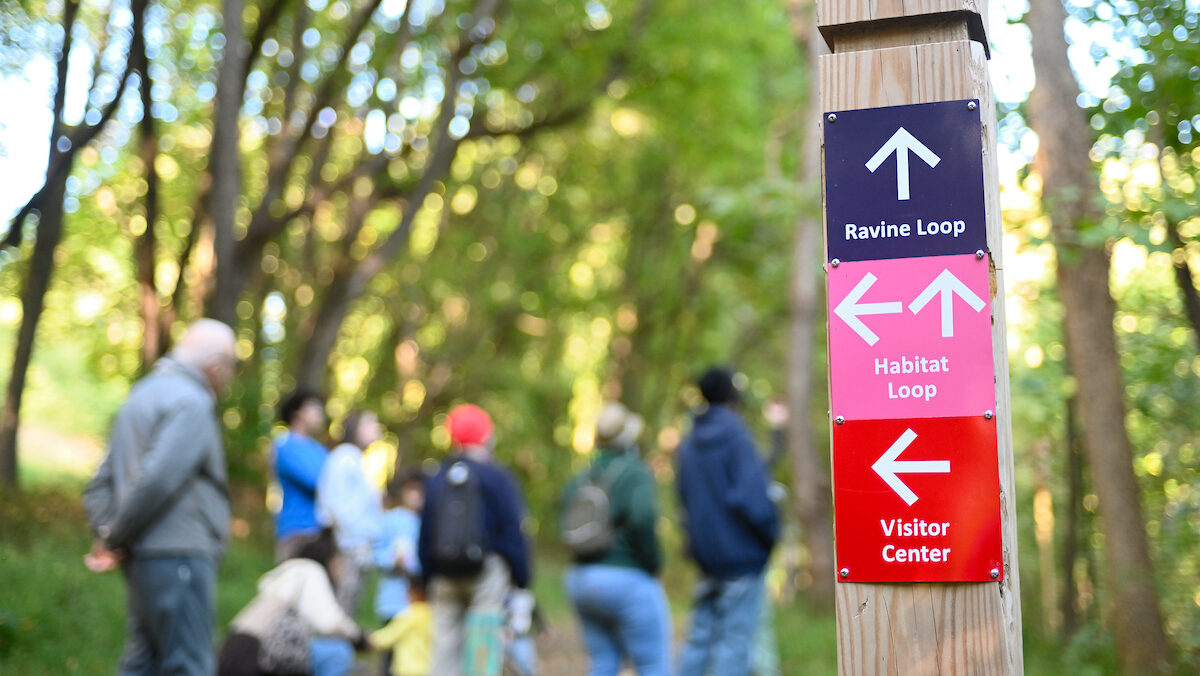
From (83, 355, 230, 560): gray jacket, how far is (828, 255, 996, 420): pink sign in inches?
150

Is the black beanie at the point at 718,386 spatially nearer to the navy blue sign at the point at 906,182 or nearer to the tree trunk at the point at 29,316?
the navy blue sign at the point at 906,182

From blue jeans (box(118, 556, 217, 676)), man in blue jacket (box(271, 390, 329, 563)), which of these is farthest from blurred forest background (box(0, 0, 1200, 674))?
blue jeans (box(118, 556, 217, 676))

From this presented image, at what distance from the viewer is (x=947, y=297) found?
8.18 feet

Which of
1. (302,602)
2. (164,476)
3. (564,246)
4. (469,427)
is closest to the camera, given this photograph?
(164,476)

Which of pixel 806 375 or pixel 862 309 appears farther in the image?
pixel 806 375

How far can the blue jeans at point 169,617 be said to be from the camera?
5461 millimetres

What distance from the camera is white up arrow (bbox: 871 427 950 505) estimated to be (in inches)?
96.2

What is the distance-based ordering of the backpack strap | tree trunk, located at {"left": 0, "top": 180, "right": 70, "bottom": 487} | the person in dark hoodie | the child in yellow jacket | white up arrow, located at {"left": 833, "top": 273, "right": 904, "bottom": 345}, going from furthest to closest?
tree trunk, located at {"left": 0, "top": 180, "right": 70, "bottom": 487} < the child in yellow jacket < the backpack strap < the person in dark hoodie < white up arrow, located at {"left": 833, "top": 273, "right": 904, "bottom": 345}

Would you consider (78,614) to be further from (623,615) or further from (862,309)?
(862,309)

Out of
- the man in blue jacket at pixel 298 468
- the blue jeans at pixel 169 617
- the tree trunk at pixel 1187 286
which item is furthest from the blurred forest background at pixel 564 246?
the blue jeans at pixel 169 617

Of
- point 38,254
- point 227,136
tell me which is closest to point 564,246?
point 38,254

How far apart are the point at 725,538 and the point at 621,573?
0.61 metres

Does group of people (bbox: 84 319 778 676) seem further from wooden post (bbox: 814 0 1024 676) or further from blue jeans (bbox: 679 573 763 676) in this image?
wooden post (bbox: 814 0 1024 676)

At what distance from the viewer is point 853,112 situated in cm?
264
